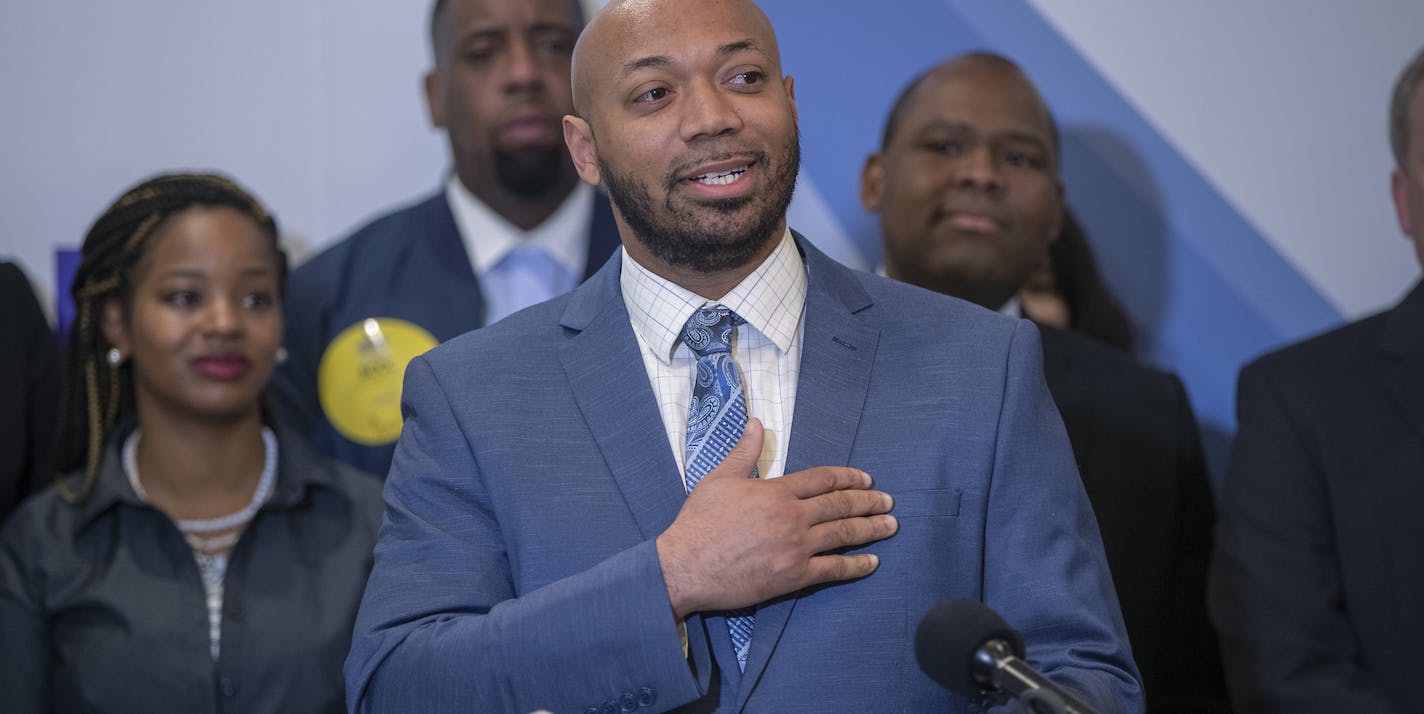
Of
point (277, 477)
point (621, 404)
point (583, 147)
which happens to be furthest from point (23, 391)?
point (621, 404)

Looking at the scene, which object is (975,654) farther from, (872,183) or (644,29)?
Result: (872,183)

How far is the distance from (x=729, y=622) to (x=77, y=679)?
5.64 ft

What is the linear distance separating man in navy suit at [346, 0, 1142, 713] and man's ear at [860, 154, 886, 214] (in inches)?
60.9

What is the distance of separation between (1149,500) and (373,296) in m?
2.02

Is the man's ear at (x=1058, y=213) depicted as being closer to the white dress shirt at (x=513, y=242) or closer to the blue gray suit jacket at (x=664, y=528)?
the white dress shirt at (x=513, y=242)

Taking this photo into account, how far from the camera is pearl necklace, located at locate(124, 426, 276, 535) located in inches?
132

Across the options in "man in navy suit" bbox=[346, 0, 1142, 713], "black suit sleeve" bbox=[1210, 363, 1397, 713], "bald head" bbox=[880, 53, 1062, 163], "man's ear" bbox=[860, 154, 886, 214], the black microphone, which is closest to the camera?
the black microphone

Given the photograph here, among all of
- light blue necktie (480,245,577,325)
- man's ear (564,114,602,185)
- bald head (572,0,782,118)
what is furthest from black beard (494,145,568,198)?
bald head (572,0,782,118)

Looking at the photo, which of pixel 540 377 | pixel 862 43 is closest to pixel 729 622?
pixel 540 377

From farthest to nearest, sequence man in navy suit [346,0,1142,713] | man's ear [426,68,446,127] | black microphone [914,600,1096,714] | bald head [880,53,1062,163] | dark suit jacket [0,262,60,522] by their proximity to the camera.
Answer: man's ear [426,68,446,127] → bald head [880,53,1062,163] → dark suit jacket [0,262,60,522] → man in navy suit [346,0,1142,713] → black microphone [914,600,1096,714]

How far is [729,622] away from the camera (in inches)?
82.2

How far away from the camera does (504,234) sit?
156 inches

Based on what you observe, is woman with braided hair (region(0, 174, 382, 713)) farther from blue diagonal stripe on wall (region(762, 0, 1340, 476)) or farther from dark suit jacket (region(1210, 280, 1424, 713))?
dark suit jacket (region(1210, 280, 1424, 713))

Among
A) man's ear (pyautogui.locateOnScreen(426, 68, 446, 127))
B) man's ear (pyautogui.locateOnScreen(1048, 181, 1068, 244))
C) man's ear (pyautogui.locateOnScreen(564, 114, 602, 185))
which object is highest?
man's ear (pyautogui.locateOnScreen(426, 68, 446, 127))
